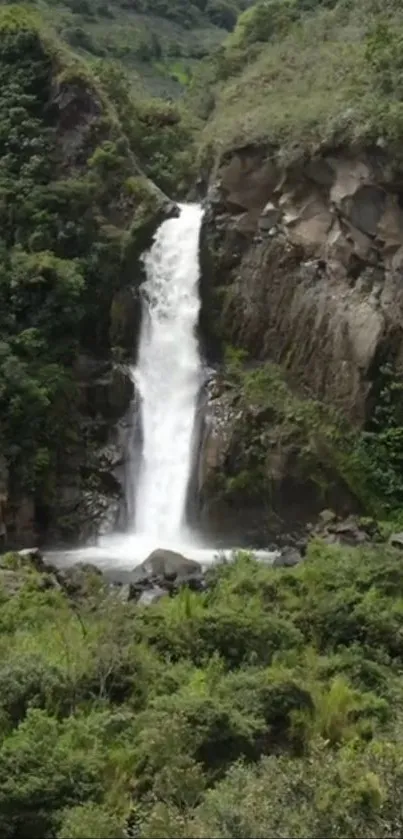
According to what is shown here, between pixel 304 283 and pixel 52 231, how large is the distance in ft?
24.1

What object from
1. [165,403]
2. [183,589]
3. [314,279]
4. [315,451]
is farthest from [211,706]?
[314,279]

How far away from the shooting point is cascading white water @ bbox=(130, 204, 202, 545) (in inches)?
1059

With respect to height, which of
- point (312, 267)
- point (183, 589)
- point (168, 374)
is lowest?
point (183, 589)

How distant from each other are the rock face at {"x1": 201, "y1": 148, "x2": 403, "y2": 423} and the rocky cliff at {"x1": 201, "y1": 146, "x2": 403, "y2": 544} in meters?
0.03

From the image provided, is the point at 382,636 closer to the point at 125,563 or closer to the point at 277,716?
the point at 277,716

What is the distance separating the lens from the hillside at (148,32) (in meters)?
50.8

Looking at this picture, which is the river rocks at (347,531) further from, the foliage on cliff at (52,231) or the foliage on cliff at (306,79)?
the foliage on cliff at (306,79)

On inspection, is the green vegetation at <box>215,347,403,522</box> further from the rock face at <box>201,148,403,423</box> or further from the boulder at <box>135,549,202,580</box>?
the boulder at <box>135,549,202,580</box>

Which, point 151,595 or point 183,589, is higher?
point 183,589

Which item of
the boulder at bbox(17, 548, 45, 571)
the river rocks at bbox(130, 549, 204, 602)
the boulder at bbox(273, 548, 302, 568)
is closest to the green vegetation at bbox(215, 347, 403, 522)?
the boulder at bbox(273, 548, 302, 568)

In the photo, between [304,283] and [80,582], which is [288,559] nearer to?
[80,582]

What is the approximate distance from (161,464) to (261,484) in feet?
9.23

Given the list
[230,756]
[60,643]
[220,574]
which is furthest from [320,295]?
[230,756]

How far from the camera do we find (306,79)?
33094mm
